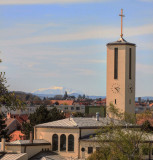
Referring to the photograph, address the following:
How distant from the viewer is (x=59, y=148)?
176 ft

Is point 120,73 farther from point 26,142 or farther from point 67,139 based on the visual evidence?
point 26,142

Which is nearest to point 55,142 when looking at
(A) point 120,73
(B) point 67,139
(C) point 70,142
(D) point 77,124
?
(B) point 67,139

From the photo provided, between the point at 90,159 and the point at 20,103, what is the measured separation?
951 inches

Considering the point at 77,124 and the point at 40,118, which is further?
the point at 40,118

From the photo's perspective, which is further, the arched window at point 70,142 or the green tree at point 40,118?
the green tree at point 40,118

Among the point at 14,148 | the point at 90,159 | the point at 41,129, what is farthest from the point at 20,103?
the point at 41,129

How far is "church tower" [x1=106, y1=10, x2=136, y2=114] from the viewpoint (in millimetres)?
74188

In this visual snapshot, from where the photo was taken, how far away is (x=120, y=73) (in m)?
74.7

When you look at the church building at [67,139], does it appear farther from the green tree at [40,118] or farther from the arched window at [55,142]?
the green tree at [40,118]

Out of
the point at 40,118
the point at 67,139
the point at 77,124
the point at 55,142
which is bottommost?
the point at 55,142

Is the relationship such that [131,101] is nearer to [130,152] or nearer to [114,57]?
[114,57]

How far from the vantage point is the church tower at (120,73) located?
74188mm

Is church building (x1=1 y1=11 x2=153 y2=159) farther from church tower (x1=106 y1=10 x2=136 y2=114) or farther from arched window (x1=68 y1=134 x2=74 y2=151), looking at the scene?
church tower (x1=106 y1=10 x2=136 y2=114)

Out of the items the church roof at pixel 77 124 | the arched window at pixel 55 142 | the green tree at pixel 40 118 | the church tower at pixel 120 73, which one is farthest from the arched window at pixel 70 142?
the church tower at pixel 120 73
